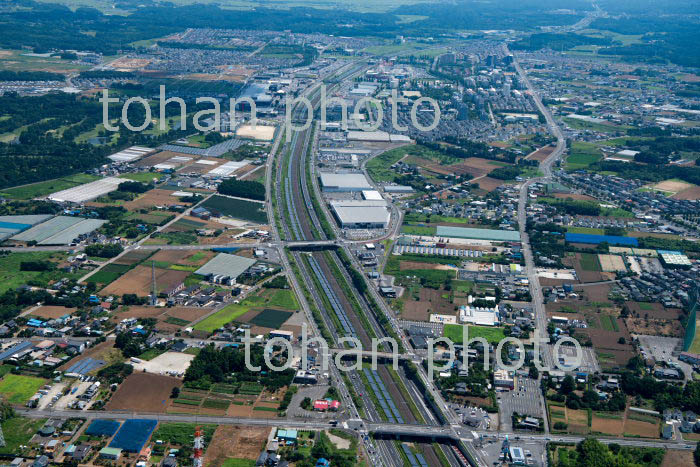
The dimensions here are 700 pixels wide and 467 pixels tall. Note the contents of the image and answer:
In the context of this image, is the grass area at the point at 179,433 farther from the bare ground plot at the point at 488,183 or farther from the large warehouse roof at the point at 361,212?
the bare ground plot at the point at 488,183

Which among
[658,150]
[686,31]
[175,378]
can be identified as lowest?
[175,378]

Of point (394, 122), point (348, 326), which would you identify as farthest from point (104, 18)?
point (348, 326)

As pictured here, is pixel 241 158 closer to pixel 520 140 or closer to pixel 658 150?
pixel 520 140

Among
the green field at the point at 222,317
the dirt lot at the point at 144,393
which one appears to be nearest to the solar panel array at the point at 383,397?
the green field at the point at 222,317

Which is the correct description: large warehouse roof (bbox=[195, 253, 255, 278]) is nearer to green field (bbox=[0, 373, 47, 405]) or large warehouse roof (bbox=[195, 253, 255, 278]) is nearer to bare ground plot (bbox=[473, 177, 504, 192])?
green field (bbox=[0, 373, 47, 405])

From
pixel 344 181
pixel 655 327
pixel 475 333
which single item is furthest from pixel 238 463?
pixel 344 181

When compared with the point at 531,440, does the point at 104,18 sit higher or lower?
higher

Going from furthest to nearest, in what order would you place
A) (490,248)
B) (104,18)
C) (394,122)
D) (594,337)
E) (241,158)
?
(104,18)
(394,122)
(241,158)
(490,248)
(594,337)
